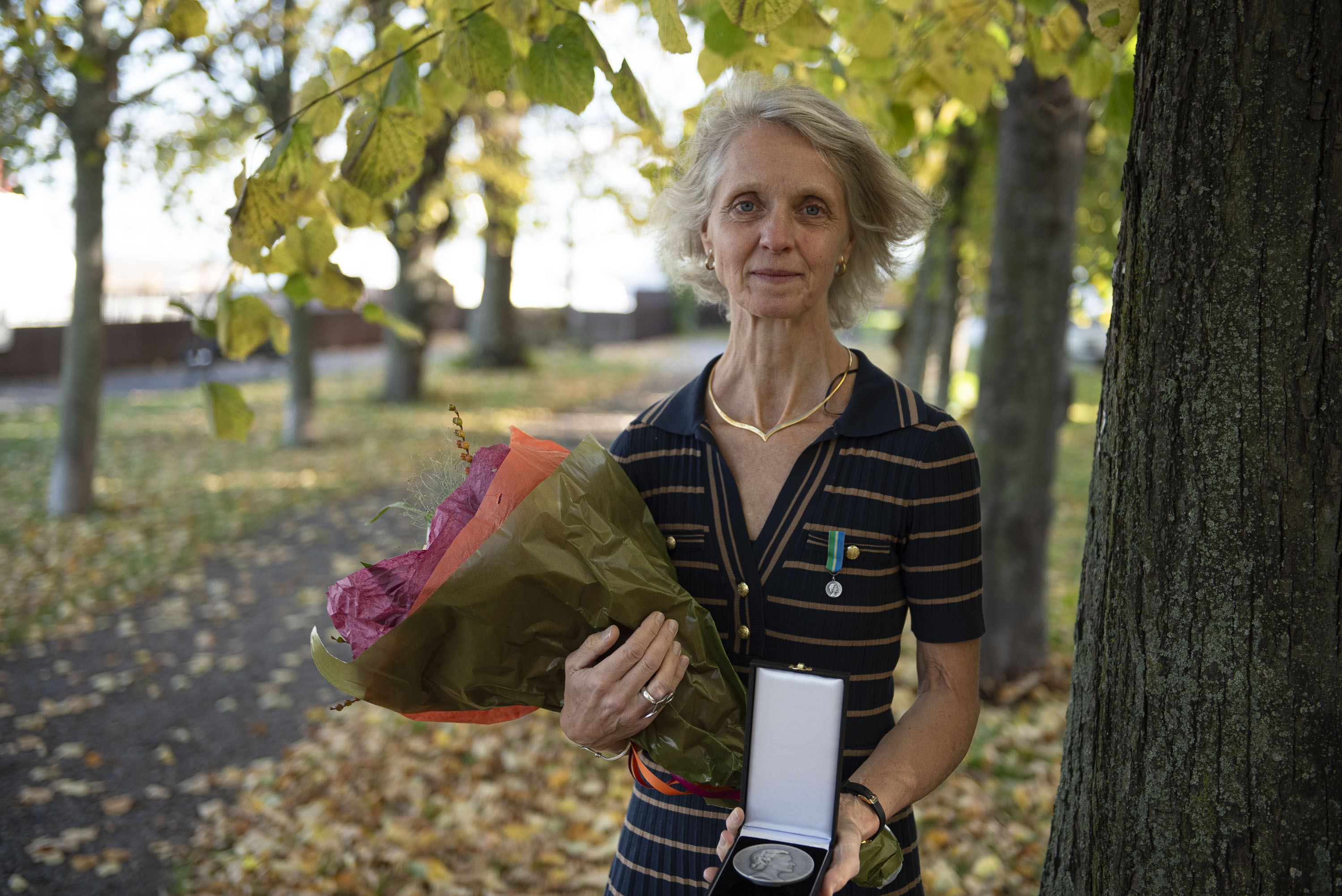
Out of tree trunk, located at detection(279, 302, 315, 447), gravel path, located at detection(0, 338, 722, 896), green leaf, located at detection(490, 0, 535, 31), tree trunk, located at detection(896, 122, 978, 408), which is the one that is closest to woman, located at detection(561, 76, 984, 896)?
green leaf, located at detection(490, 0, 535, 31)

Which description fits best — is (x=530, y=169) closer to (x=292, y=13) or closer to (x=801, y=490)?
(x=292, y=13)

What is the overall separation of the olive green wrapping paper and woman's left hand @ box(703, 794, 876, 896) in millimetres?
183

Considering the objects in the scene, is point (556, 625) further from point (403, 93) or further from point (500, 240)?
point (500, 240)

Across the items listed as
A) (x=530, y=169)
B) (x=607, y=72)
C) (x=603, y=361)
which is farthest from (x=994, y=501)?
(x=603, y=361)

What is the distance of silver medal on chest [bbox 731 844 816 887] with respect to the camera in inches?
54.0

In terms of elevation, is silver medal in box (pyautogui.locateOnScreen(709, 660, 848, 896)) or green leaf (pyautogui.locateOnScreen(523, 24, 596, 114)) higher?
green leaf (pyautogui.locateOnScreen(523, 24, 596, 114))

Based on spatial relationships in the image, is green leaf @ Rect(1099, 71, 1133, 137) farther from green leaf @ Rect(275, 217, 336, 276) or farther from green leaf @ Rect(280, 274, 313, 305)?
green leaf @ Rect(280, 274, 313, 305)

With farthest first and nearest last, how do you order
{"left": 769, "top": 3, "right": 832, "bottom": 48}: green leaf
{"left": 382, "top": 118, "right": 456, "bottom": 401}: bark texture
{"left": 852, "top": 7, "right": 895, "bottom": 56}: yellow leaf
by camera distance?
{"left": 382, "top": 118, "right": 456, "bottom": 401}: bark texture
{"left": 852, "top": 7, "right": 895, "bottom": 56}: yellow leaf
{"left": 769, "top": 3, "right": 832, "bottom": 48}: green leaf

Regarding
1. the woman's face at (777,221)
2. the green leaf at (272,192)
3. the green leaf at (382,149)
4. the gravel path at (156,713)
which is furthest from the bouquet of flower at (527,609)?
the gravel path at (156,713)

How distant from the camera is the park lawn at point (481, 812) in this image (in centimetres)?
388

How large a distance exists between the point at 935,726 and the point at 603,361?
2325 centimetres

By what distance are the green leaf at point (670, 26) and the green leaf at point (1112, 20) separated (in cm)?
88

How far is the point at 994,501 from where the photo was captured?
5.32 metres

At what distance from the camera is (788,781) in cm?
142
